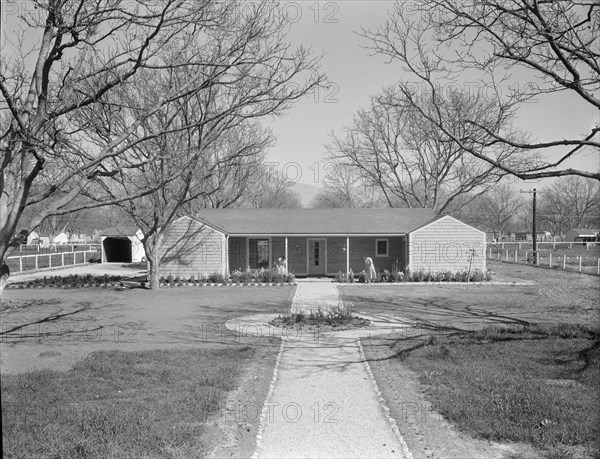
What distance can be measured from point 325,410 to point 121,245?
44.4 metres

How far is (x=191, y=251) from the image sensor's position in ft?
90.4

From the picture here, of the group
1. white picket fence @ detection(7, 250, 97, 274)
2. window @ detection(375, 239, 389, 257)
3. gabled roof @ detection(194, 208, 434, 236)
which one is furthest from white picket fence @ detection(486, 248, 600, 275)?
white picket fence @ detection(7, 250, 97, 274)

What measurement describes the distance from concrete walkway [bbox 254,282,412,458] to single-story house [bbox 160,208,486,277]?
17792 mm

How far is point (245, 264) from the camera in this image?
2905 centimetres

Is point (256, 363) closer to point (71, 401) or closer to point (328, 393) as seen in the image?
point (328, 393)

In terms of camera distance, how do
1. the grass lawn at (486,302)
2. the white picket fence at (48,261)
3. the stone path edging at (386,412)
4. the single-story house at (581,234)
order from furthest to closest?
the single-story house at (581,234)
the white picket fence at (48,261)
the grass lawn at (486,302)
the stone path edging at (386,412)

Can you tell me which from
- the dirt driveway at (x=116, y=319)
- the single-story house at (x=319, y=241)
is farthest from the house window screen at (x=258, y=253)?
the dirt driveway at (x=116, y=319)

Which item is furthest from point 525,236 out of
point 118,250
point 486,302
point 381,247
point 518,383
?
point 518,383

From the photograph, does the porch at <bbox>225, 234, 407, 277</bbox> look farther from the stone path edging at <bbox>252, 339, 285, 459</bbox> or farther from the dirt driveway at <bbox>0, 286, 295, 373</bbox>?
the stone path edging at <bbox>252, 339, 285, 459</bbox>

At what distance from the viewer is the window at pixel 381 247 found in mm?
29250

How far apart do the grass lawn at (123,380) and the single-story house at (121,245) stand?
28972mm

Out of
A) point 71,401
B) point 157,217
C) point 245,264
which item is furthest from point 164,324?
point 245,264

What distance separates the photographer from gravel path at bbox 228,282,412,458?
5.38 meters

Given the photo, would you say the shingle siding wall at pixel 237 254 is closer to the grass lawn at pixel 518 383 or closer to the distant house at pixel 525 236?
the grass lawn at pixel 518 383
